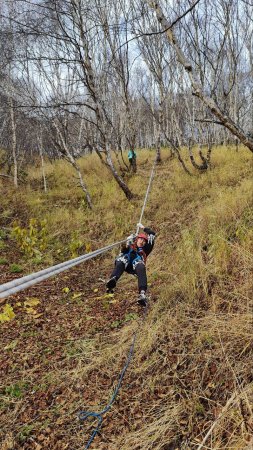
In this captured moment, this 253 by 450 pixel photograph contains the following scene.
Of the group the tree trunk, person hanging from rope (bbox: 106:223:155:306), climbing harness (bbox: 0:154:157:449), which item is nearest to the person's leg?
person hanging from rope (bbox: 106:223:155:306)

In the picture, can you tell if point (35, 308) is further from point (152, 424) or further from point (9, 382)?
point (152, 424)

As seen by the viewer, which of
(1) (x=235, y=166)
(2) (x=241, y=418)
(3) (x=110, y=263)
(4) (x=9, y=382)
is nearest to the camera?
(2) (x=241, y=418)

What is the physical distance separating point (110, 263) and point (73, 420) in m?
4.51

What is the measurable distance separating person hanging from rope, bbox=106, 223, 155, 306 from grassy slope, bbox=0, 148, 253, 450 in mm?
372

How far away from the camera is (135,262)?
16.9 feet

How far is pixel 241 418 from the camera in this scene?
2332 mm

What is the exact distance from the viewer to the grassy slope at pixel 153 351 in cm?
276

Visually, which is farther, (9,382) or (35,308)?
(35,308)

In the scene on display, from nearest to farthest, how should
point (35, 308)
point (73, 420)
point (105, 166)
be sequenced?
point (73, 420), point (35, 308), point (105, 166)

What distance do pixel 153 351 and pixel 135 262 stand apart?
1.70 metres

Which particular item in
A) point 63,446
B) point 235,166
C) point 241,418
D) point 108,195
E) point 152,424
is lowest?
point 63,446

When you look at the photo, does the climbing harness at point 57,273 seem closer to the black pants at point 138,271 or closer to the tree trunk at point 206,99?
the black pants at point 138,271

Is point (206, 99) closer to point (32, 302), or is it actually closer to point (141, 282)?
point (141, 282)

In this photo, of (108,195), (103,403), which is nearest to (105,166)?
(108,195)
